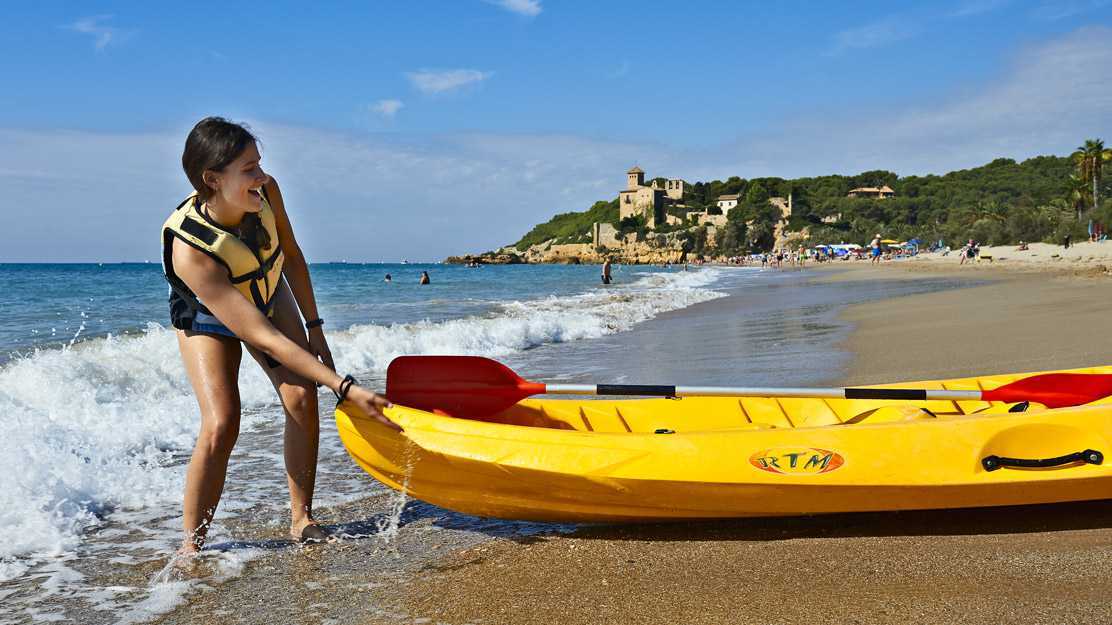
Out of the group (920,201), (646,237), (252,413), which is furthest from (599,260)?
(252,413)

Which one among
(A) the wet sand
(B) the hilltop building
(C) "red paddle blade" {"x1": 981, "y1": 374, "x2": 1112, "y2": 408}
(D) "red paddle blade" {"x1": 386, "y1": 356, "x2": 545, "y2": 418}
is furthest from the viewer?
(B) the hilltop building

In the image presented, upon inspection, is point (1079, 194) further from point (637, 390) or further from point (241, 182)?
point (241, 182)

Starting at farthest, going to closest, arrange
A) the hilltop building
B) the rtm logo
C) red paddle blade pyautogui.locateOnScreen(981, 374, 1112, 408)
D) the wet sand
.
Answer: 1. the hilltop building
2. red paddle blade pyautogui.locateOnScreen(981, 374, 1112, 408)
3. the rtm logo
4. the wet sand

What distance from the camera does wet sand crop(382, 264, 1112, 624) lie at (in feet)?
7.66

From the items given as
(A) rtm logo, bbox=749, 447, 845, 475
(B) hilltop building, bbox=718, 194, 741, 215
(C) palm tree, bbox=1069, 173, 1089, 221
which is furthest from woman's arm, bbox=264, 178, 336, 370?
(B) hilltop building, bbox=718, 194, 741, 215

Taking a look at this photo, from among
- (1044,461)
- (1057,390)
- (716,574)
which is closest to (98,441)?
(716,574)

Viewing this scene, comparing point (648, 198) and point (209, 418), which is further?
point (648, 198)

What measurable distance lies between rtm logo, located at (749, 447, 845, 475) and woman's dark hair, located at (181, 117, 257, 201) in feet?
6.86

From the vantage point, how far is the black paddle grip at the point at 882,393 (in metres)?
3.55

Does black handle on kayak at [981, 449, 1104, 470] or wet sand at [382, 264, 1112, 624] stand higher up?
black handle on kayak at [981, 449, 1104, 470]

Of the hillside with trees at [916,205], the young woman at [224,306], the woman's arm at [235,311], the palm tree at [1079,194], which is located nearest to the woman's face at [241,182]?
the young woman at [224,306]

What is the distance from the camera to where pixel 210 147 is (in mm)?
2787

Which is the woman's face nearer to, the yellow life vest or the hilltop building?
the yellow life vest

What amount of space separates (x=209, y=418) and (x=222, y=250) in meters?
0.60
